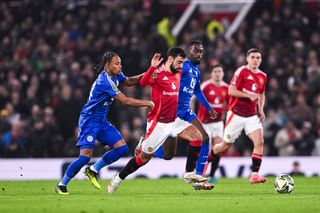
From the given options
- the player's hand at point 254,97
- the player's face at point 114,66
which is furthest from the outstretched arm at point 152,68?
the player's hand at point 254,97

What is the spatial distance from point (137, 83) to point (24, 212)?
167 inches

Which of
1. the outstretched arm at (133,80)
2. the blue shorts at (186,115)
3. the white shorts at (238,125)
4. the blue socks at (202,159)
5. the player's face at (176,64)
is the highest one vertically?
the player's face at (176,64)

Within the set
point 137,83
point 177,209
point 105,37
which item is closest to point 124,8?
point 105,37

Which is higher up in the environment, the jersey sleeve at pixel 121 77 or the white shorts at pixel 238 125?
the jersey sleeve at pixel 121 77

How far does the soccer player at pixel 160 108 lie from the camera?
49.2ft

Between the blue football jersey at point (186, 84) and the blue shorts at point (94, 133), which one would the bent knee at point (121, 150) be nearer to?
the blue shorts at point (94, 133)

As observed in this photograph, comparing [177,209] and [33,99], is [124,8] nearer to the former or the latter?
[33,99]

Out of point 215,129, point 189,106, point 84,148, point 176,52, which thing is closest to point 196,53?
point 189,106

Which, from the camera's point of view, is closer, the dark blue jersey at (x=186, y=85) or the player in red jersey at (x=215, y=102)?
the dark blue jersey at (x=186, y=85)

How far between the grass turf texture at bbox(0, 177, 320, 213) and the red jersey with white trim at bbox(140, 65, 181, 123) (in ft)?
4.47

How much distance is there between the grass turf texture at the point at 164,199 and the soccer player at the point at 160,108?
0.53 m

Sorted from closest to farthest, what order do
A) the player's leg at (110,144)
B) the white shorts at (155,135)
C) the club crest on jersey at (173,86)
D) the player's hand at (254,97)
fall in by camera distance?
the white shorts at (155,135)
the player's leg at (110,144)
the club crest on jersey at (173,86)
the player's hand at (254,97)

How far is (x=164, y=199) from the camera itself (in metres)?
13.8

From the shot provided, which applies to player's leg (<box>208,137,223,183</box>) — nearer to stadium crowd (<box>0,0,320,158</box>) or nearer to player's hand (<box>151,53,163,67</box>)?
stadium crowd (<box>0,0,320,158</box>)
